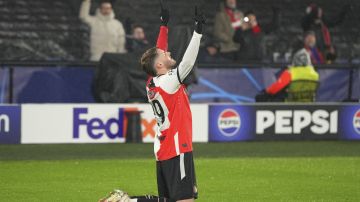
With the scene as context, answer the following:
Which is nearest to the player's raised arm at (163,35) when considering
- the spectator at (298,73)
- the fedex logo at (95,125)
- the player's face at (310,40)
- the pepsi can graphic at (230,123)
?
the fedex logo at (95,125)

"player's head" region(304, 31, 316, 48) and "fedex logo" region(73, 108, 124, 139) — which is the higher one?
"player's head" region(304, 31, 316, 48)

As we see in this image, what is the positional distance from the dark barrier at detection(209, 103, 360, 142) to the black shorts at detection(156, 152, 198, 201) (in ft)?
29.7

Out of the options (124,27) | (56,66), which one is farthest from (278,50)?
(56,66)

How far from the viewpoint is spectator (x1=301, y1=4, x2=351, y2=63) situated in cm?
2059

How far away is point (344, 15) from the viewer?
21016 mm

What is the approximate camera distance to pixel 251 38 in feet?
65.5

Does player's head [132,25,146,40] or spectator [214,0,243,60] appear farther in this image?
spectator [214,0,243,60]

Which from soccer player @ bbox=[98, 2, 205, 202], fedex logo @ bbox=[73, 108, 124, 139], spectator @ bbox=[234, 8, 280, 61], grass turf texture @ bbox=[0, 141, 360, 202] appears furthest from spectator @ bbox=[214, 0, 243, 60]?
soccer player @ bbox=[98, 2, 205, 202]

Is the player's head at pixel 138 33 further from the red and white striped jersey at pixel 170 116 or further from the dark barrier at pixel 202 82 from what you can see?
the red and white striped jersey at pixel 170 116

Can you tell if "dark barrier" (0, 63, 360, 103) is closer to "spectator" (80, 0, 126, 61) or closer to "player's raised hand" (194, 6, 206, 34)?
"spectator" (80, 0, 126, 61)

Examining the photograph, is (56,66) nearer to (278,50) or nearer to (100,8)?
(100,8)

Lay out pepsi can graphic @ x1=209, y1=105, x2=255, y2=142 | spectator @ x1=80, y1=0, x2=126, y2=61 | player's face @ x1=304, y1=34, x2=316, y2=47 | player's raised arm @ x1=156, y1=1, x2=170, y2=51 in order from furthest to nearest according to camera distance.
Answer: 1. player's face @ x1=304, y1=34, x2=316, y2=47
2. spectator @ x1=80, y1=0, x2=126, y2=61
3. pepsi can graphic @ x1=209, y1=105, x2=255, y2=142
4. player's raised arm @ x1=156, y1=1, x2=170, y2=51

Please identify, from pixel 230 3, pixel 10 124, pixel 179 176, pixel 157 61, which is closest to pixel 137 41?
pixel 230 3

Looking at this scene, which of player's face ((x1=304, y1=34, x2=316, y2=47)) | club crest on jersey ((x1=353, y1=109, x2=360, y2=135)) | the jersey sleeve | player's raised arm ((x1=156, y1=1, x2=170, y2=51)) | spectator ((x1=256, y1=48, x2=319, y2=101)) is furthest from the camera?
player's face ((x1=304, y1=34, x2=316, y2=47))
